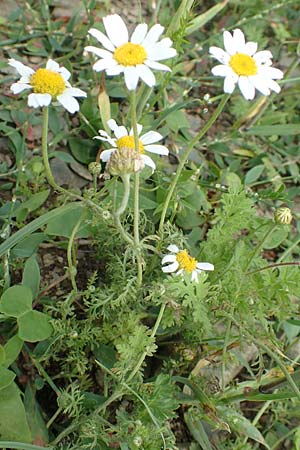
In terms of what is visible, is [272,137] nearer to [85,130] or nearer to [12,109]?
[85,130]

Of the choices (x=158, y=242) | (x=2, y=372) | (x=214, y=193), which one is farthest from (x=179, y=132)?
(x=2, y=372)

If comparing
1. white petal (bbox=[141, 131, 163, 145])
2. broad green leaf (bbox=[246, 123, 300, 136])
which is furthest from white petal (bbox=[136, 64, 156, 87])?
broad green leaf (bbox=[246, 123, 300, 136])

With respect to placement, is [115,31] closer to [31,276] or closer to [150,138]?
[150,138]

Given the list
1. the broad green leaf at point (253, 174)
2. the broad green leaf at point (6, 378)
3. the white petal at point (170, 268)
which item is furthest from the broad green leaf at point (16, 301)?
the broad green leaf at point (253, 174)

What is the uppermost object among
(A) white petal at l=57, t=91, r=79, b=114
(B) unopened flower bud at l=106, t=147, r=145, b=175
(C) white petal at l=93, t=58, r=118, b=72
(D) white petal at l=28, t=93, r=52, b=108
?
(C) white petal at l=93, t=58, r=118, b=72

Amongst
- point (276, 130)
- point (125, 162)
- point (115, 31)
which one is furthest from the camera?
point (276, 130)

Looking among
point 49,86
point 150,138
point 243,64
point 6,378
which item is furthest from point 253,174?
point 6,378

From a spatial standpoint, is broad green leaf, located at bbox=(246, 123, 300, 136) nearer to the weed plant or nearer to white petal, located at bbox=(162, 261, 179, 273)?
the weed plant
